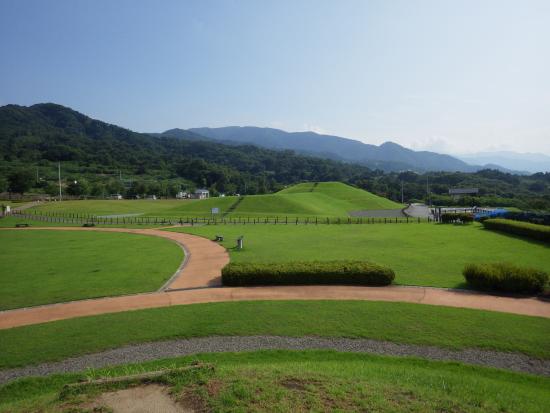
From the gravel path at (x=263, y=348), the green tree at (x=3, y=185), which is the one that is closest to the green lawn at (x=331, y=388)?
the gravel path at (x=263, y=348)

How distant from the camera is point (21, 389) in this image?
8320 mm

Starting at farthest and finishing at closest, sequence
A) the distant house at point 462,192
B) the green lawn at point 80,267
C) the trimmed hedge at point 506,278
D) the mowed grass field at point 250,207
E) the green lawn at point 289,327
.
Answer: the distant house at point 462,192
the mowed grass field at point 250,207
the green lawn at point 80,267
the trimmed hedge at point 506,278
the green lawn at point 289,327

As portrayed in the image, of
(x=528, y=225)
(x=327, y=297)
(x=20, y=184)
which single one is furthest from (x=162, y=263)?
(x=20, y=184)

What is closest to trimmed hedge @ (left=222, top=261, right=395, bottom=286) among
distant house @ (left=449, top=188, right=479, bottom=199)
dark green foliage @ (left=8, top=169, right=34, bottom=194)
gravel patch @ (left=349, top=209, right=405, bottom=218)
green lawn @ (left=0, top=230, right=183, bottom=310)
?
green lawn @ (left=0, top=230, right=183, bottom=310)

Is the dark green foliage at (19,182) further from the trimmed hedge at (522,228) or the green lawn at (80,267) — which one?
the trimmed hedge at (522,228)

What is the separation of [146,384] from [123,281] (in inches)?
445

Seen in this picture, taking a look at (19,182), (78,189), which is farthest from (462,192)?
(19,182)

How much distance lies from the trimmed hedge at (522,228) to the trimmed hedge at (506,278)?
12.8 meters

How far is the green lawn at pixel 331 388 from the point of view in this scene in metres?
6.50

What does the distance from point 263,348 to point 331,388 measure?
3.53m

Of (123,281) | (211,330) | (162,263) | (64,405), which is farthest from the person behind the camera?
(162,263)

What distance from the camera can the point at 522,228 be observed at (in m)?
27.6

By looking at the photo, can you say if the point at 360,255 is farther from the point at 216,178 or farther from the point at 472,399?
the point at 216,178

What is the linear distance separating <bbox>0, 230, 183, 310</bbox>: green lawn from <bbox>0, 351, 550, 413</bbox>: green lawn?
26.7 feet
